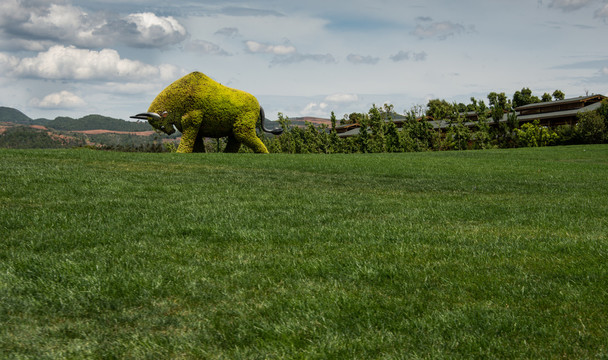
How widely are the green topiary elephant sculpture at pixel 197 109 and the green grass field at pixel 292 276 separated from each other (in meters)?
19.7

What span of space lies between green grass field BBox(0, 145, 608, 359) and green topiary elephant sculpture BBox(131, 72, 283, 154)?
64.6 ft

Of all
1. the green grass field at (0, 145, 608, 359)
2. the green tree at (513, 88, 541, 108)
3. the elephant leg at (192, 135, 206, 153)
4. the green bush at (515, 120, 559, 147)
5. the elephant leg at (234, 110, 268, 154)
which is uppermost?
the green tree at (513, 88, 541, 108)

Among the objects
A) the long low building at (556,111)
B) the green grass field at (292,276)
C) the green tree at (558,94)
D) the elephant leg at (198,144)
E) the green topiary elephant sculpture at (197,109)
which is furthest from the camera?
the green tree at (558,94)

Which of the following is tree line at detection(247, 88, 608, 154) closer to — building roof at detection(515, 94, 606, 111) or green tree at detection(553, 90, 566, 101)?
building roof at detection(515, 94, 606, 111)

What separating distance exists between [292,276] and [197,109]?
26.8 metres

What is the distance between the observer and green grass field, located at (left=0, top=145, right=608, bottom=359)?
13.5 feet

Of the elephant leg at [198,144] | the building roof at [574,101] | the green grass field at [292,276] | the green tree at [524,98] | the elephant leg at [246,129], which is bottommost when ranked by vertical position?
the green grass field at [292,276]

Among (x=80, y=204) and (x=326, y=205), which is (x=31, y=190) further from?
(x=326, y=205)

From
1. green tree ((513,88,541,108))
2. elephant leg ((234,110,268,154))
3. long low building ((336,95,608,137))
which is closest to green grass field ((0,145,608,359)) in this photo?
elephant leg ((234,110,268,154))

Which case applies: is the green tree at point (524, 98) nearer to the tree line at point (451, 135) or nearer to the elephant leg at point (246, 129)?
the tree line at point (451, 135)

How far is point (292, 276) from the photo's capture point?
226 inches

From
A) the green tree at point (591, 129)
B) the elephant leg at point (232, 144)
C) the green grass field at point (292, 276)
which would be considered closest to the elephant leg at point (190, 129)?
the elephant leg at point (232, 144)

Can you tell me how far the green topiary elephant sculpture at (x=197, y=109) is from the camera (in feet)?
101

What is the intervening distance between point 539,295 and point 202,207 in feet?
21.7
